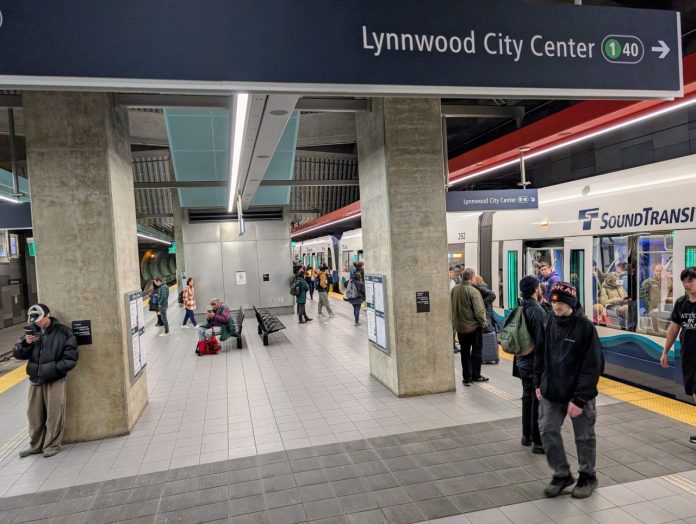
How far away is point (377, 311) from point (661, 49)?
448cm

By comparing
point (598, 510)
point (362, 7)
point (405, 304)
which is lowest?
point (598, 510)

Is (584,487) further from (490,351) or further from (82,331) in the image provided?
Result: (82,331)

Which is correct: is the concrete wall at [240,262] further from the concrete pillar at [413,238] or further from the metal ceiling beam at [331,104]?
the concrete pillar at [413,238]

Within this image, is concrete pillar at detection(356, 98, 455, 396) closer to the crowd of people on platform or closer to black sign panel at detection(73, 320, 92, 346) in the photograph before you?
the crowd of people on platform

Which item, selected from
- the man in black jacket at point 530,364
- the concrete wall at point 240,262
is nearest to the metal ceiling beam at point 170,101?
the man in black jacket at point 530,364

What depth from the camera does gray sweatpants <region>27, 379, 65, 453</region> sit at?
14.9 feet

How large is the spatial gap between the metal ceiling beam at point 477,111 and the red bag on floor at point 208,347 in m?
6.19

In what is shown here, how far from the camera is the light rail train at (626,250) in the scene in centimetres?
500

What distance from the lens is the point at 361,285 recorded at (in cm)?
1162

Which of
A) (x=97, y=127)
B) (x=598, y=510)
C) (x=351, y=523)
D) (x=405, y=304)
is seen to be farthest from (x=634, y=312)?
(x=97, y=127)

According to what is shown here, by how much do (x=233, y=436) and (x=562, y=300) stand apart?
138 inches

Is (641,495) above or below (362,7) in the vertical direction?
below

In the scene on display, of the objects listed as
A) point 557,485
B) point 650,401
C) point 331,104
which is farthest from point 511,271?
point 557,485

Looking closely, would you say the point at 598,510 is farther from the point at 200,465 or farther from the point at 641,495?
the point at 200,465
